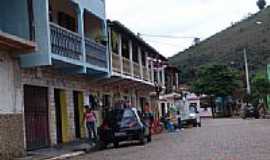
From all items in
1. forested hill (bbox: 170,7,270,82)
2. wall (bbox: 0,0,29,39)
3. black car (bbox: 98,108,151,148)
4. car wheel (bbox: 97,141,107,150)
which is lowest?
car wheel (bbox: 97,141,107,150)

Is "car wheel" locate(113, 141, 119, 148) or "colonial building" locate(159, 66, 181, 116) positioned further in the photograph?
"colonial building" locate(159, 66, 181, 116)

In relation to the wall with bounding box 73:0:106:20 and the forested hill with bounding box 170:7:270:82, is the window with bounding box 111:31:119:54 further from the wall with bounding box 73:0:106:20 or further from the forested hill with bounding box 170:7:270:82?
the forested hill with bounding box 170:7:270:82

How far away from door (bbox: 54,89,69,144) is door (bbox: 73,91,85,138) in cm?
187

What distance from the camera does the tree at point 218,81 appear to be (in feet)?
283

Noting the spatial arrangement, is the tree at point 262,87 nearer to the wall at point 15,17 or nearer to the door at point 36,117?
the door at point 36,117

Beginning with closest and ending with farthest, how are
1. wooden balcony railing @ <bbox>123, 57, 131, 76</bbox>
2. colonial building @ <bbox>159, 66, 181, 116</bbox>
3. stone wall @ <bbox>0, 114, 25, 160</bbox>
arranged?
stone wall @ <bbox>0, 114, 25, 160</bbox> → wooden balcony railing @ <bbox>123, 57, 131, 76</bbox> → colonial building @ <bbox>159, 66, 181, 116</bbox>

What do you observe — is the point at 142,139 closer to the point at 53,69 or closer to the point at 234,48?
the point at 53,69

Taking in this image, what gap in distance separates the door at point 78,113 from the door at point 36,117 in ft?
16.2

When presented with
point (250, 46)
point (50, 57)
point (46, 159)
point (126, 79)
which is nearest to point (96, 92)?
point (126, 79)

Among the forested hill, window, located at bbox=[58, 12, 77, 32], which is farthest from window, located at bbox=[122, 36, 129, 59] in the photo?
the forested hill

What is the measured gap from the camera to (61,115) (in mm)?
28797

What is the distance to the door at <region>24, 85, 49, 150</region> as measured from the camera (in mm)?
23891

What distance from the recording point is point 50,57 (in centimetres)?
2302

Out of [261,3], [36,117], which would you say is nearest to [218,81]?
[261,3]
